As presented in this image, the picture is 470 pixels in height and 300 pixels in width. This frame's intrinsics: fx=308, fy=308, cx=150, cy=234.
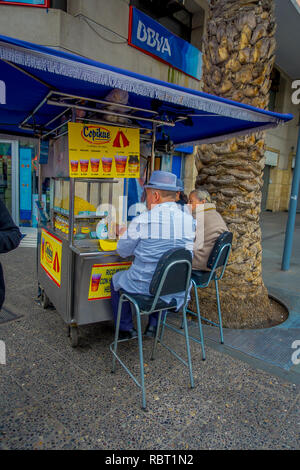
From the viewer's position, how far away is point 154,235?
2467mm

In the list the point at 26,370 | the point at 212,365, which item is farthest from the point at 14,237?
the point at 212,365

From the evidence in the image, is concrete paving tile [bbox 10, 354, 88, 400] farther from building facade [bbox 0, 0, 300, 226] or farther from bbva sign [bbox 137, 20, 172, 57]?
bbva sign [bbox 137, 20, 172, 57]

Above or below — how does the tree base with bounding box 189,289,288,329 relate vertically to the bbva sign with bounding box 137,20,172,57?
below

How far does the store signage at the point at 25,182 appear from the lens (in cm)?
790

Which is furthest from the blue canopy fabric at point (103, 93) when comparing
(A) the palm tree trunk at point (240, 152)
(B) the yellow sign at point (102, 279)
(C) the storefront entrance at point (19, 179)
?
(C) the storefront entrance at point (19, 179)

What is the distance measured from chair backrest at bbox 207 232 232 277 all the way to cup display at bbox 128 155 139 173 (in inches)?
44.9

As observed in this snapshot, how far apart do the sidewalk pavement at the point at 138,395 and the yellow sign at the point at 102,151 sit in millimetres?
1707

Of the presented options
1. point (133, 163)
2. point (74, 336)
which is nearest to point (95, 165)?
point (133, 163)

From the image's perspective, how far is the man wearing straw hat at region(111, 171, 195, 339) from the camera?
8.11 feet

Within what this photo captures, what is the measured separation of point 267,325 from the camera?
3.82 m

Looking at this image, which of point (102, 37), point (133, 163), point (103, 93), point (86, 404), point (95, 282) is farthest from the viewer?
point (102, 37)

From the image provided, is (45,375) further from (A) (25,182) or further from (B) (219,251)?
(A) (25,182)

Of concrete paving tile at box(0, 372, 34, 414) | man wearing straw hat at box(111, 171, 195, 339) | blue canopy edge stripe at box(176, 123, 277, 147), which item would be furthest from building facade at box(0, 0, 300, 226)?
concrete paving tile at box(0, 372, 34, 414)

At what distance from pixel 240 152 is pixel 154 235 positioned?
2.07 m
